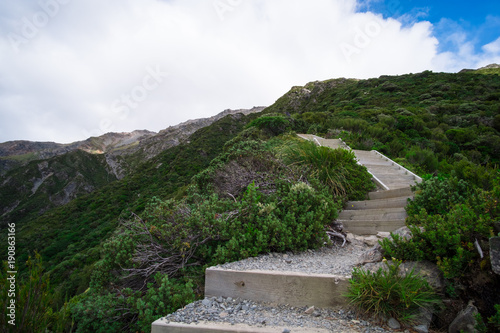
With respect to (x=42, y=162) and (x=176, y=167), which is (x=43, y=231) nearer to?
(x=176, y=167)

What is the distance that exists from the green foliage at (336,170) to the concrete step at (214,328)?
3723 millimetres

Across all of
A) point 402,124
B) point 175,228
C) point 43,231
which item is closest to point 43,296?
point 175,228

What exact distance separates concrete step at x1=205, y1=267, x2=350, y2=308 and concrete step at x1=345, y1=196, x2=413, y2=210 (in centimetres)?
321

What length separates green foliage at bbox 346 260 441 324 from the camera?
5.71ft

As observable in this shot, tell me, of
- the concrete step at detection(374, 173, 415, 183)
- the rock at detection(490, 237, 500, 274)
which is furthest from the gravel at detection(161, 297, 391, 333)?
the concrete step at detection(374, 173, 415, 183)

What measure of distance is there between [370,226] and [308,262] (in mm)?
2130

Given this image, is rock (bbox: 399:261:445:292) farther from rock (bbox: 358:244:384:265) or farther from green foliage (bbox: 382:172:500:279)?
rock (bbox: 358:244:384:265)

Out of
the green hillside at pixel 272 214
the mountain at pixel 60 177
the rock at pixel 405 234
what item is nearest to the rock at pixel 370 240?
the green hillside at pixel 272 214

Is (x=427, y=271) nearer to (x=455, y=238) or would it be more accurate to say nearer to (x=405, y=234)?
(x=455, y=238)

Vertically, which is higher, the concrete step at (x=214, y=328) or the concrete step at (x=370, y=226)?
the concrete step at (x=370, y=226)

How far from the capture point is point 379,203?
490cm

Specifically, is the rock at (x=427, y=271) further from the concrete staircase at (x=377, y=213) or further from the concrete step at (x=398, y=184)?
the concrete step at (x=398, y=184)

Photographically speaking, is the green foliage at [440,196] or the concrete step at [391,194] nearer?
the green foliage at [440,196]

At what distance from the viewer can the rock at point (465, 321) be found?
155 cm
